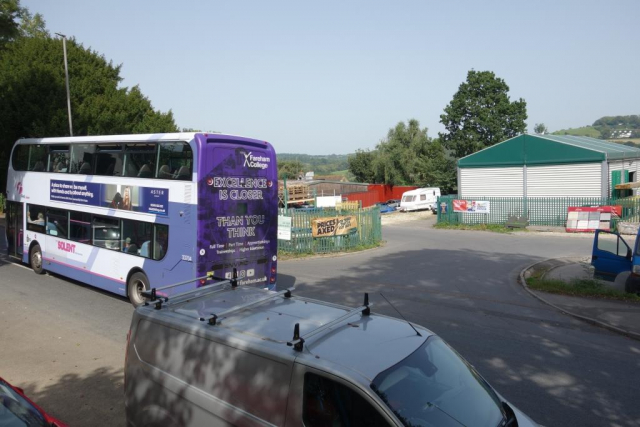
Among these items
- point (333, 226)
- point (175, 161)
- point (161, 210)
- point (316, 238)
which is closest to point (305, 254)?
point (316, 238)

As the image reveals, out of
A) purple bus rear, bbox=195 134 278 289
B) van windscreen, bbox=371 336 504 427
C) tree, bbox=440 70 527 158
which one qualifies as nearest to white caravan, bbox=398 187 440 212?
tree, bbox=440 70 527 158

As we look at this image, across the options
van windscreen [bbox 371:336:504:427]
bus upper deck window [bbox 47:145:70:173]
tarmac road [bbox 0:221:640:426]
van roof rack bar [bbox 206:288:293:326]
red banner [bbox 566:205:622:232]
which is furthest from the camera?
red banner [bbox 566:205:622:232]

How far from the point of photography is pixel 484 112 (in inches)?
1788

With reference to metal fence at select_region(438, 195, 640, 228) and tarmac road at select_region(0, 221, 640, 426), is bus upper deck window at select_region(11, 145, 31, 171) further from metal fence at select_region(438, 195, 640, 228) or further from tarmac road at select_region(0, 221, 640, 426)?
metal fence at select_region(438, 195, 640, 228)

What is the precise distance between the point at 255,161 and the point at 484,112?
129 feet

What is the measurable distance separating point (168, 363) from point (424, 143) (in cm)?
6024

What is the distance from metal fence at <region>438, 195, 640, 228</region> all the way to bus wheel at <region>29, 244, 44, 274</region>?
23855mm

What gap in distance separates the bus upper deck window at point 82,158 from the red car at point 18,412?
8.91 m

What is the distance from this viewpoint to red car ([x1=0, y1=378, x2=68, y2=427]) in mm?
3979

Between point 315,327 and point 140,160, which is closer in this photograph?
point 315,327

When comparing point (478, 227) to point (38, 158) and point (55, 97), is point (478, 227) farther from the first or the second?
point (55, 97)

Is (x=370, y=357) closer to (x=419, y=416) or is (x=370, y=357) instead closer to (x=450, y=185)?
(x=419, y=416)

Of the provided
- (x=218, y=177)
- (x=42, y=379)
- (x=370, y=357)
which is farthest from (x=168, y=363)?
(x=218, y=177)

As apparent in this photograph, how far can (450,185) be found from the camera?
49.7 metres
